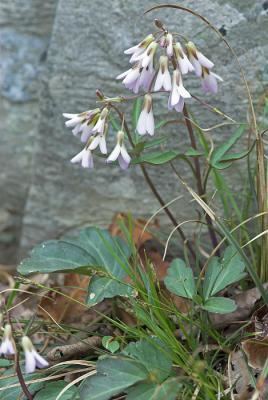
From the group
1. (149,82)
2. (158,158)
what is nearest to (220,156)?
(158,158)

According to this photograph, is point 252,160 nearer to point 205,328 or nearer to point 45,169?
point 205,328

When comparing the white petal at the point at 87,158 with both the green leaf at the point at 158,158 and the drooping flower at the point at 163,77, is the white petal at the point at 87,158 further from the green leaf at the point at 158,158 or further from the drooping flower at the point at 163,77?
the drooping flower at the point at 163,77

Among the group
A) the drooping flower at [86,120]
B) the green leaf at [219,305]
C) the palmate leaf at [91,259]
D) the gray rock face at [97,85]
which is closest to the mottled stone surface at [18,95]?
the gray rock face at [97,85]

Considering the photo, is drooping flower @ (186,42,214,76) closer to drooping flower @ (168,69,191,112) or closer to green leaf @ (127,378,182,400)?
drooping flower @ (168,69,191,112)

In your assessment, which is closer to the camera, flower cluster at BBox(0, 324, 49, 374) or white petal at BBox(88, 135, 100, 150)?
flower cluster at BBox(0, 324, 49, 374)

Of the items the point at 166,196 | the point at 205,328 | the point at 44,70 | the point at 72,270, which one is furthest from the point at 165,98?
the point at 205,328

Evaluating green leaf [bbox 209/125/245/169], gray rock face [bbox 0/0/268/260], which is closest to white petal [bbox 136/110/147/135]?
green leaf [bbox 209/125/245/169]
